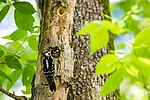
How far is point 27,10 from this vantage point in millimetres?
1057

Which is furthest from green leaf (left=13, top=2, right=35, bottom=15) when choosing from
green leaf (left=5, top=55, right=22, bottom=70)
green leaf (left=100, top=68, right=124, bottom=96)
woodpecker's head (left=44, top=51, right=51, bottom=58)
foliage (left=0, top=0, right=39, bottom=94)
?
green leaf (left=100, top=68, right=124, bottom=96)

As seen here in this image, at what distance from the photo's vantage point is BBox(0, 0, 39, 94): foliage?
109 cm

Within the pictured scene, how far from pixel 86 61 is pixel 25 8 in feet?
0.84

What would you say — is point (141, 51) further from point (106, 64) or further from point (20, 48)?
point (20, 48)

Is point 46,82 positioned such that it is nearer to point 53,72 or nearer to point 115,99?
point 53,72

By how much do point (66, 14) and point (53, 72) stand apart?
15cm

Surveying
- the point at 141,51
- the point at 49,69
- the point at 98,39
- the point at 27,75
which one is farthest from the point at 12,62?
the point at 98,39

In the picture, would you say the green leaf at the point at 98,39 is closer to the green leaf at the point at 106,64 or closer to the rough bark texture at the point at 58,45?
the green leaf at the point at 106,64

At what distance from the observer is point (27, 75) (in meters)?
1.19

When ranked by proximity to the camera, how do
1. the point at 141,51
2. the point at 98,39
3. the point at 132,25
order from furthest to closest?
the point at 132,25 < the point at 141,51 < the point at 98,39

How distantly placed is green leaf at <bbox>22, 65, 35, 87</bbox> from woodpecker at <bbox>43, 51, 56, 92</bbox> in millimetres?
401

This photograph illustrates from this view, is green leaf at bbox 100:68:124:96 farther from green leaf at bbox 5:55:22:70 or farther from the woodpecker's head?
green leaf at bbox 5:55:22:70

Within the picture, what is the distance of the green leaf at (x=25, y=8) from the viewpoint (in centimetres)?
105

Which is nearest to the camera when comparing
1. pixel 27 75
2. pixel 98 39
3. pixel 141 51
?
pixel 98 39
